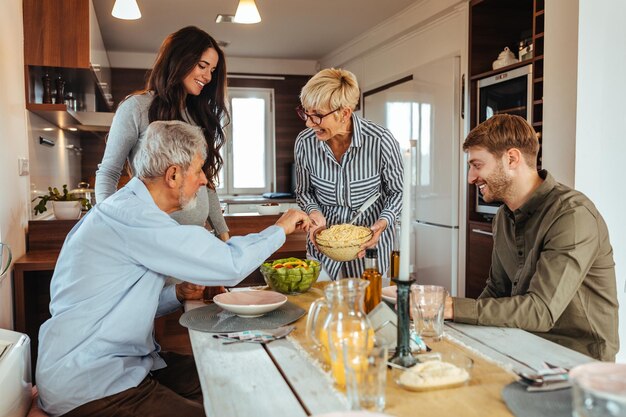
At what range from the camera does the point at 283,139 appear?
761 cm

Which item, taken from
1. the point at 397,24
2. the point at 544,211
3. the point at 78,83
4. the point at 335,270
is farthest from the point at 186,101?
the point at 397,24

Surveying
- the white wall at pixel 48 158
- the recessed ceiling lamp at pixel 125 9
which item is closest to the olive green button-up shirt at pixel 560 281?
the white wall at pixel 48 158

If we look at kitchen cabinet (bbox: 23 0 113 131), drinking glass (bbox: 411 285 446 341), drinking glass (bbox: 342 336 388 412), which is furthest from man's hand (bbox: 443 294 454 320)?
kitchen cabinet (bbox: 23 0 113 131)

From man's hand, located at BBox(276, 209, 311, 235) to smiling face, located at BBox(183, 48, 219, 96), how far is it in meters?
0.74

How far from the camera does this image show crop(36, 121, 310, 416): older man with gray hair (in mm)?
1486

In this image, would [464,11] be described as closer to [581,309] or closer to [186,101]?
[186,101]

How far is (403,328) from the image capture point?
3.82 feet

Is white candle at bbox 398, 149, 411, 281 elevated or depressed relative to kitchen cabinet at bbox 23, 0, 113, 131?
depressed

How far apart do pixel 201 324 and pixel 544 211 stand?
3.23 ft

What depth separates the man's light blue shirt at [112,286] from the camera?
1.49m

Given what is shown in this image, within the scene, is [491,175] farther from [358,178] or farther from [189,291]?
[189,291]

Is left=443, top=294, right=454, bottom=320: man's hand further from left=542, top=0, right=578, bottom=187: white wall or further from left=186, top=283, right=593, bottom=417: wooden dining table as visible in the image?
left=542, top=0, right=578, bottom=187: white wall


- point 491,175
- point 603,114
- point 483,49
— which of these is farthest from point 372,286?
point 483,49

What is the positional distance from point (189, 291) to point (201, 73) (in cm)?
91
